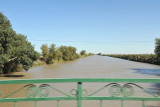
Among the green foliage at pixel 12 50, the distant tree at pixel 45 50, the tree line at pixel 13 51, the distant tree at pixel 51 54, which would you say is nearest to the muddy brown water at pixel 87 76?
the tree line at pixel 13 51

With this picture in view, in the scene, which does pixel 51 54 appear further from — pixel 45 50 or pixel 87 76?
pixel 87 76

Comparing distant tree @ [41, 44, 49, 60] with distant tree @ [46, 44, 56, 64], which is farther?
distant tree @ [46, 44, 56, 64]

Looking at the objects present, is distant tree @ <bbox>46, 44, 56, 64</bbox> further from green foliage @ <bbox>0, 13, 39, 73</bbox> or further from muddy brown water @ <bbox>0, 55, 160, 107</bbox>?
green foliage @ <bbox>0, 13, 39, 73</bbox>

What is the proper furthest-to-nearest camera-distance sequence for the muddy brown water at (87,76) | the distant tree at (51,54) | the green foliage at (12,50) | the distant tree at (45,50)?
the distant tree at (51,54) → the distant tree at (45,50) → the green foliage at (12,50) → the muddy brown water at (87,76)

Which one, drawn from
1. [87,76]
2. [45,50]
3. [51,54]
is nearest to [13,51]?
[87,76]

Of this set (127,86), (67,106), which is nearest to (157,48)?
(67,106)

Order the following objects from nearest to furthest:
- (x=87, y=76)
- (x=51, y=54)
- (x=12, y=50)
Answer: (x=12, y=50) → (x=87, y=76) → (x=51, y=54)

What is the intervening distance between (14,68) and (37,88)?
21306mm

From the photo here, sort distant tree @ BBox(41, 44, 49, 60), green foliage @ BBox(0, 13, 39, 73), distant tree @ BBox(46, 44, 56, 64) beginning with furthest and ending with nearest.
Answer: distant tree @ BBox(46, 44, 56, 64), distant tree @ BBox(41, 44, 49, 60), green foliage @ BBox(0, 13, 39, 73)

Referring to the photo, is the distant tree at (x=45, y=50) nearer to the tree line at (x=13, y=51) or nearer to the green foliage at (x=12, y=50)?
the tree line at (x=13, y=51)

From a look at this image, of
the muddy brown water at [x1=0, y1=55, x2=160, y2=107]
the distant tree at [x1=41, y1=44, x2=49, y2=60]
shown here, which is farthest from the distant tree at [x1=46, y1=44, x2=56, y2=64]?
the muddy brown water at [x1=0, y1=55, x2=160, y2=107]

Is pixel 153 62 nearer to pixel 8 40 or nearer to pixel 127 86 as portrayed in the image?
pixel 8 40

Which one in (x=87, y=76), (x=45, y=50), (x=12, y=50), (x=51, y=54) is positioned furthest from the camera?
(x=51, y=54)

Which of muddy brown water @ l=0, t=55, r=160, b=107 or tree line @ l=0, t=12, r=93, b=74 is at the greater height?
tree line @ l=0, t=12, r=93, b=74
